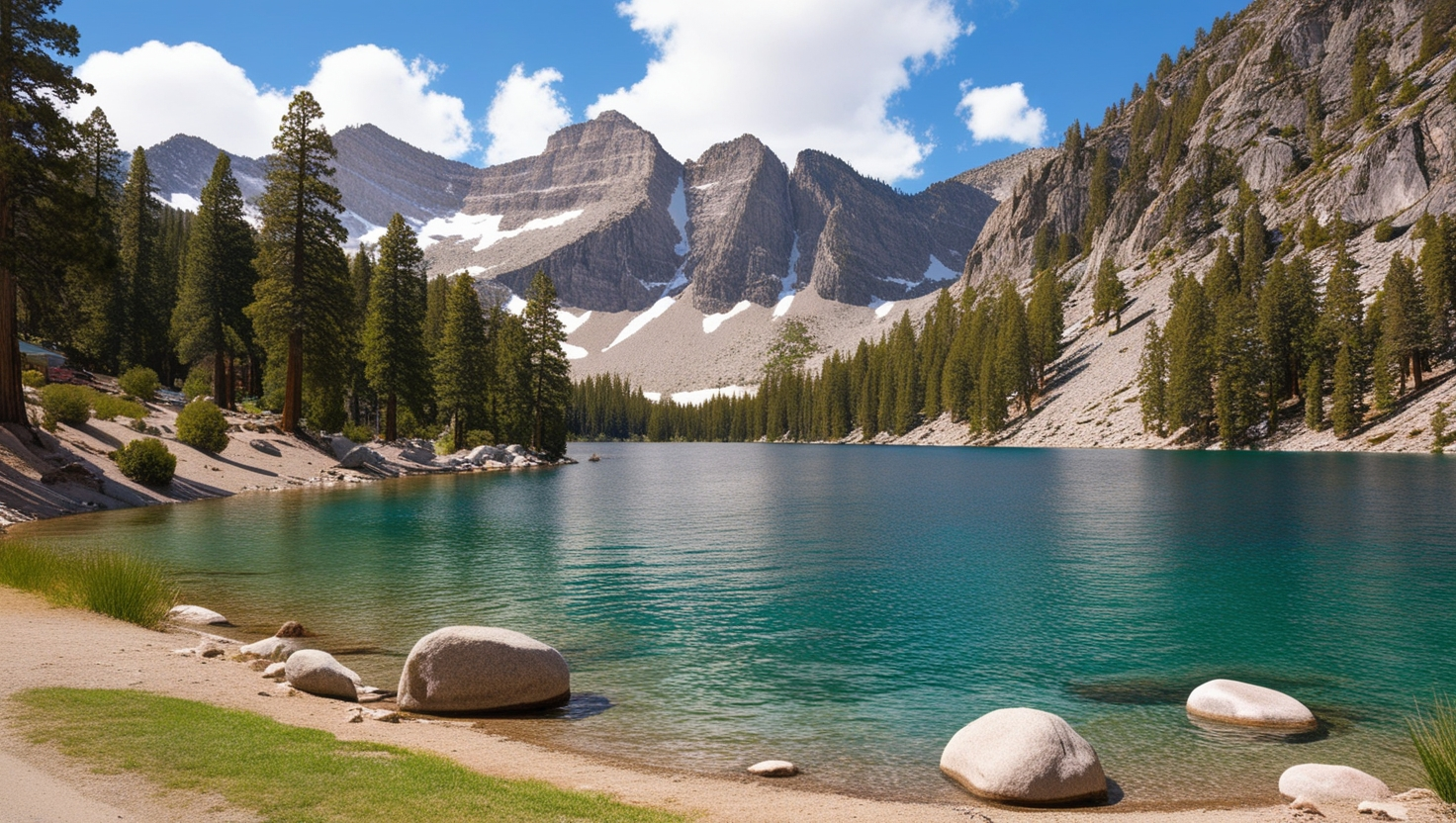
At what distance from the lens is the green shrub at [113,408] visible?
39281 mm

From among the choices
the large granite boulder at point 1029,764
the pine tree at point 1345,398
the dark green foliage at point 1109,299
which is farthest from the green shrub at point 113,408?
the dark green foliage at point 1109,299

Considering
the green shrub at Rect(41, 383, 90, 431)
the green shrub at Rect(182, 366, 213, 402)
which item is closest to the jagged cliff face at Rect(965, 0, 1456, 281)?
the green shrub at Rect(41, 383, 90, 431)

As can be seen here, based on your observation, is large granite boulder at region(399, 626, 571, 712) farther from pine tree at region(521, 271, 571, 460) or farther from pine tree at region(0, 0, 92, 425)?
pine tree at region(521, 271, 571, 460)

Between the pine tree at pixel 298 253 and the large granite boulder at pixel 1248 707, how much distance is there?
52.1 meters

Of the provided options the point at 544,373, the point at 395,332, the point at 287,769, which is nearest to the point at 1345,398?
the point at 544,373

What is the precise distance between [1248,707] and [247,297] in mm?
73578

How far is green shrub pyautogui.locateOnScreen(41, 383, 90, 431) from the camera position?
1385 inches

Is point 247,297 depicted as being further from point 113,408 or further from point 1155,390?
point 1155,390

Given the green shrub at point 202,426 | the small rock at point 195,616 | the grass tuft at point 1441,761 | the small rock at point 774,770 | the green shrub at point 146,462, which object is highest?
the green shrub at point 202,426

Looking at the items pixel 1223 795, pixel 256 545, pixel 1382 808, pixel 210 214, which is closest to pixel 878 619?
pixel 1223 795

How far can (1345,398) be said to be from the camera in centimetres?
8162

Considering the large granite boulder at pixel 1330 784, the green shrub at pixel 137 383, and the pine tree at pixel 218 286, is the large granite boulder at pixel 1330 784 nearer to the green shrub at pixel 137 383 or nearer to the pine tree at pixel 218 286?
the green shrub at pixel 137 383

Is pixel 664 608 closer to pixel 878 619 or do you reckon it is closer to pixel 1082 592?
pixel 878 619

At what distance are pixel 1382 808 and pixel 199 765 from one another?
11932 millimetres
